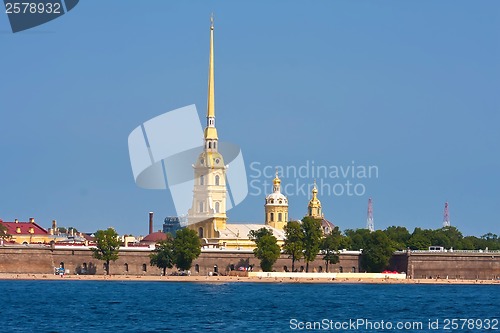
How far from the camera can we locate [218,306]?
8294 centimetres

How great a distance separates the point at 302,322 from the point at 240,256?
6066cm

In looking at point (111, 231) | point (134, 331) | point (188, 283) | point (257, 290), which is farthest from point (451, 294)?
point (134, 331)

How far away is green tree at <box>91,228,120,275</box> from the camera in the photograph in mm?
123750

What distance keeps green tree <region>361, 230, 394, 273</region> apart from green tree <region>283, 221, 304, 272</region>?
7622 millimetres

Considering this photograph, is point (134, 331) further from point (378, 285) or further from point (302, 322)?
point (378, 285)

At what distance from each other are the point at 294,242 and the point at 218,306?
1828 inches

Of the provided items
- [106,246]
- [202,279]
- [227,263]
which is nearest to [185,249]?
[202,279]

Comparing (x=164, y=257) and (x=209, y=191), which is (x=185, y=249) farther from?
(x=209, y=191)

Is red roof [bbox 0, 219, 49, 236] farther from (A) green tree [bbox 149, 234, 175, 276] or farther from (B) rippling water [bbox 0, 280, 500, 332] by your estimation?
(B) rippling water [bbox 0, 280, 500, 332]

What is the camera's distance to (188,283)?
119 meters

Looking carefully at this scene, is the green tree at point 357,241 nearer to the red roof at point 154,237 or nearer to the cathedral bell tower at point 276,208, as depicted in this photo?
the cathedral bell tower at point 276,208

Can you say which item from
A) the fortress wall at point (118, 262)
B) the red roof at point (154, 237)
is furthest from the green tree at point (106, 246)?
the red roof at point (154, 237)

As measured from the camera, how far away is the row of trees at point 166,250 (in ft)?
407

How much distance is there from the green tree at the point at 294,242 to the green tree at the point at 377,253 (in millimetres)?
7622
